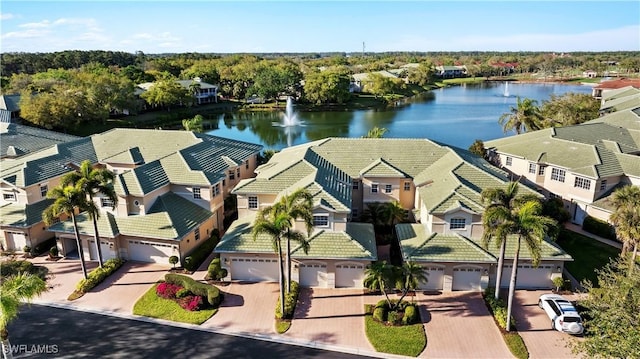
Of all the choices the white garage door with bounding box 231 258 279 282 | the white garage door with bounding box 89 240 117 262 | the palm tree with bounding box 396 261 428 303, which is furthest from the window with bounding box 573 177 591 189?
the white garage door with bounding box 89 240 117 262

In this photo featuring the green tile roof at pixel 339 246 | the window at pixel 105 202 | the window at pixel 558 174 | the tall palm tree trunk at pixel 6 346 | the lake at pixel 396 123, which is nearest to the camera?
the tall palm tree trunk at pixel 6 346

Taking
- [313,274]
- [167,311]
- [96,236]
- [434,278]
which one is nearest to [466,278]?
[434,278]

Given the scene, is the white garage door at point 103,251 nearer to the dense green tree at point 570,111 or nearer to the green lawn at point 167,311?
the green lawn at point 167,311

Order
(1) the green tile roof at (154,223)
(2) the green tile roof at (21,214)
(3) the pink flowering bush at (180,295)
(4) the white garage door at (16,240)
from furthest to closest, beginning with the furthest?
(4) the white garage door at (16,240)
(2) the green tile roof at (21,214)
(1) the green tile roof at (154,223)
(3) the pink flowering bush at (180,295)

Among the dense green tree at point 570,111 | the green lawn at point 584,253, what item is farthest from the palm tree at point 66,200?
the dense green tree at point 570,111

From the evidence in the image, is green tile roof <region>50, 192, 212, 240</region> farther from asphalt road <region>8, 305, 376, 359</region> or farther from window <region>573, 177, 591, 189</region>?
window <region>573, 177, 591, 189</region>

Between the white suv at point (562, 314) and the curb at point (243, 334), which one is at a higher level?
the white suv at point (562, 314)
